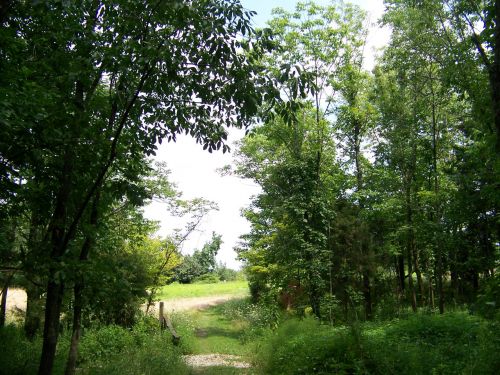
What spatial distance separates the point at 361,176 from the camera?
19391 millimetres

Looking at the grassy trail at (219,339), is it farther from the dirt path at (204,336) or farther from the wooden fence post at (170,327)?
the wooden fence post at (170,327)

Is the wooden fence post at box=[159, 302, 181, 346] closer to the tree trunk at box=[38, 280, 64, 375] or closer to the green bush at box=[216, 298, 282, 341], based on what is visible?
the green bush at box=[216, 298, 282, 341]

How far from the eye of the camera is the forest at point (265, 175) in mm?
3236

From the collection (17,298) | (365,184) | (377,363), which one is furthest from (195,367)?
(17,298)

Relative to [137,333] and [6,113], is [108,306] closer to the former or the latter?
[6,113]

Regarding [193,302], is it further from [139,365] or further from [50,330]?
[50,330]

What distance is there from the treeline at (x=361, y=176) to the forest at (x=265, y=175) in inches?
4.2

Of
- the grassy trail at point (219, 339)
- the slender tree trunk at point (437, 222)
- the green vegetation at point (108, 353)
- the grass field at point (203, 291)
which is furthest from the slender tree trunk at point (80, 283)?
the grass field at point (203, 291)

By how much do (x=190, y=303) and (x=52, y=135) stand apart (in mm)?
26300

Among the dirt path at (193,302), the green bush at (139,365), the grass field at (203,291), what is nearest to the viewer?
the green bush at (139,365)

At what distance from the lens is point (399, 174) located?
62.3ft

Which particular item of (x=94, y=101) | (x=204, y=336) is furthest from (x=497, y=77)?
(x=204, y=336)

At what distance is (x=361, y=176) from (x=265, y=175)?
4675 millimetres

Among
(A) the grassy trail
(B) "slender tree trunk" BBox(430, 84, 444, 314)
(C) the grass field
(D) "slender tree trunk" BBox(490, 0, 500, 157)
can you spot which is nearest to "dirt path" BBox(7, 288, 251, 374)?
(A) the grassy trail
